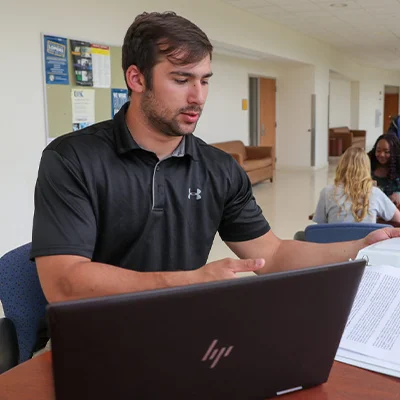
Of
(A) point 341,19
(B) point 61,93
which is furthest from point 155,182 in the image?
(A) point 341,19

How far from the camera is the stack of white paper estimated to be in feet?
3.31

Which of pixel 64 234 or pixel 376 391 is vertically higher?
pixel 64 234

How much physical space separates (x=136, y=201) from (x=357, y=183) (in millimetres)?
2043

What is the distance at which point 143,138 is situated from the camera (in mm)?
1531

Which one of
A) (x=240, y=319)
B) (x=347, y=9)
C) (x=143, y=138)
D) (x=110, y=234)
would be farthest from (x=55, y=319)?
(x=347, y=9)

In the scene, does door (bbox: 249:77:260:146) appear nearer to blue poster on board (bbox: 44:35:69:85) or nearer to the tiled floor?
the tiled floor

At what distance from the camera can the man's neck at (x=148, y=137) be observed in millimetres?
1533

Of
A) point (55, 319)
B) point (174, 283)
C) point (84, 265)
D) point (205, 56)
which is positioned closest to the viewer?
point (55, 319)

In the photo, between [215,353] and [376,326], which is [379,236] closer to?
[376,326]

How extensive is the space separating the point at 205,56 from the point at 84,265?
27.6 inches

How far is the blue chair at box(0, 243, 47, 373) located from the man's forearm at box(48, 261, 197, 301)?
15.6 inches

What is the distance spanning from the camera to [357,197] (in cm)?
314

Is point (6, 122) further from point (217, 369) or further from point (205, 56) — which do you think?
point (217, 369)

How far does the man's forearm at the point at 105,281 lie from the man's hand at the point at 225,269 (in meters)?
0.05
